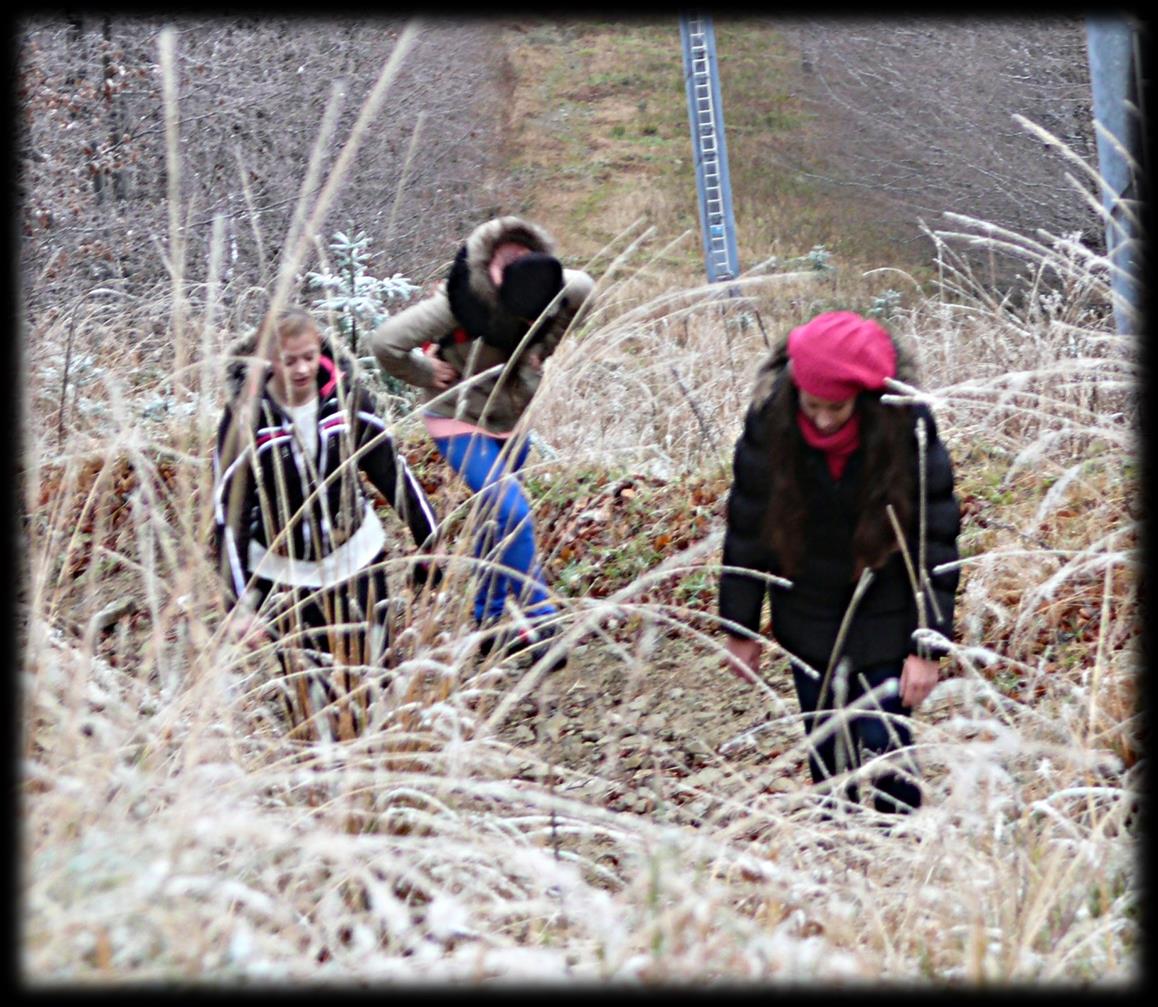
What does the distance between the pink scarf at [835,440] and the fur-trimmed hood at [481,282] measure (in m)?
1.64

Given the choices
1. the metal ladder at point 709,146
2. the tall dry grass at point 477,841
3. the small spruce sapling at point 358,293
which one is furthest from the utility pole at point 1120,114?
the metal ladder at point 709,146

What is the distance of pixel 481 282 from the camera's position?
15.4 feet

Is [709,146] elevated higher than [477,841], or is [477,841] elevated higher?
[709,146]

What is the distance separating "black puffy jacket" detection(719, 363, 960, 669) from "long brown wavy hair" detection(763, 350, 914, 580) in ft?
0.07

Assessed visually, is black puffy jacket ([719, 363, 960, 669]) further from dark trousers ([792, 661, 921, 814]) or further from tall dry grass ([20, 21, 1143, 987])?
tall dry grass ([20, 21, 1143, 987])

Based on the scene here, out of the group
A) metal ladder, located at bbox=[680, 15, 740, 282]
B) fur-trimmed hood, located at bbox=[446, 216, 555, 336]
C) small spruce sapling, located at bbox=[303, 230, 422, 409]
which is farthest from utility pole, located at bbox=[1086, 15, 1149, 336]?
metal ladder, located at bbox=[680, 15, 740, 282]

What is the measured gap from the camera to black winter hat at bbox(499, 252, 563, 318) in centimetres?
459

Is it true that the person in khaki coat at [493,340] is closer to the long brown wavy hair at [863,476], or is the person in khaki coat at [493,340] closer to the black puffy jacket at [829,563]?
the black puffy jacket at [829,563]

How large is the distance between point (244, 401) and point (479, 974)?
1.46 meters

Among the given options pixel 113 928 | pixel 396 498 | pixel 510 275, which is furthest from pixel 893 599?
pixel 113 928

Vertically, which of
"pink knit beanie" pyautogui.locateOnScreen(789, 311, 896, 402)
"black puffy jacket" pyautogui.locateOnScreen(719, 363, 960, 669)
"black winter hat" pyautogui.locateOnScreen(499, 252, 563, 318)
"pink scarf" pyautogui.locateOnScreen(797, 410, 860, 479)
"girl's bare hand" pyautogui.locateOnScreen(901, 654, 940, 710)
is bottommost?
"girl's bare hand" pyautogui.locateOnScreen(901, 654, 940, 710)

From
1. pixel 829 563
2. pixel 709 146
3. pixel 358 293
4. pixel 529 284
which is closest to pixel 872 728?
pixel 829 563

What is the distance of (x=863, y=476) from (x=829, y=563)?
0.28m

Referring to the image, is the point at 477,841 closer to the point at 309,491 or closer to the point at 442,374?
the point at 309,491
